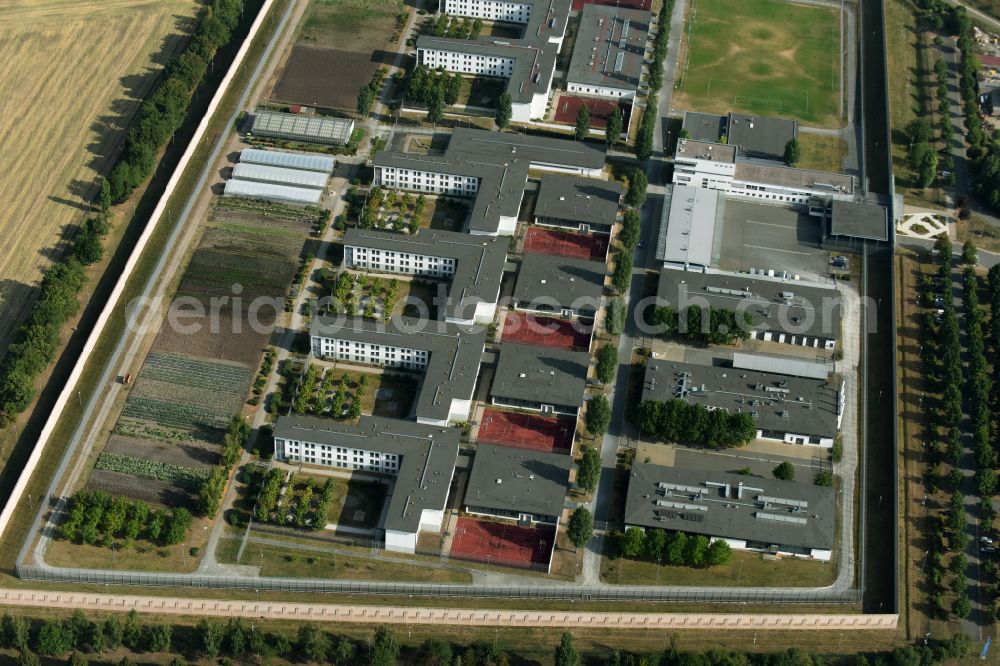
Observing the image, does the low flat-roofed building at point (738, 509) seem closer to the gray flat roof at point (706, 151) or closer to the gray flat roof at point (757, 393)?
the gray flat roof at point (757, 393)

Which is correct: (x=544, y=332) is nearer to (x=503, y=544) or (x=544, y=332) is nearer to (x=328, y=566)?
(x=503, y=544)

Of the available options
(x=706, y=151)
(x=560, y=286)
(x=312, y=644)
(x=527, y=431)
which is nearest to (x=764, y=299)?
(x=560, y=286)

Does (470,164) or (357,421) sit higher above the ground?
(470,164)

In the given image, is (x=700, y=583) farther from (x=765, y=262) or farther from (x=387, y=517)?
(x=765, y=262)

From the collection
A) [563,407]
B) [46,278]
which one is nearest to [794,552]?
[563,407]

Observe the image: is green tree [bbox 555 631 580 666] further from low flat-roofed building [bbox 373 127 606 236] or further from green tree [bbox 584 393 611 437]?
low flat-roofed building [bbox 373 127 606 236]

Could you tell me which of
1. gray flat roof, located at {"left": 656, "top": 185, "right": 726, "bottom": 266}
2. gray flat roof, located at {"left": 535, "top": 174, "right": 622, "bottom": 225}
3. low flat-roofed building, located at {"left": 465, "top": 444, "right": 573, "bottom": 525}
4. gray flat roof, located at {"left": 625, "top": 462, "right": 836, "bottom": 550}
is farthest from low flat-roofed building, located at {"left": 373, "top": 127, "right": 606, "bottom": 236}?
gray flat roof, located at {"left": 625, "top": 462, "right": 836, "bottom": 550}
